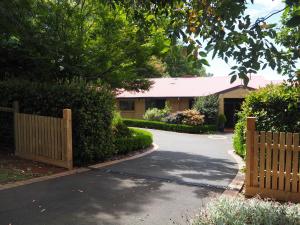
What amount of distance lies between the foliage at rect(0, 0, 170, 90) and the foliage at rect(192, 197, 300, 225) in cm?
811

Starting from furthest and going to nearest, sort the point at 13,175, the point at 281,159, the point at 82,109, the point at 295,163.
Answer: the point at 82,109 < the point at 13,175 < the point at 281,159 < the point at 295,163

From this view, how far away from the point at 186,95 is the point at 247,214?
92.1 ft

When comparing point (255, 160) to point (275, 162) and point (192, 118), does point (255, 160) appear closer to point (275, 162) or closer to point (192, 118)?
point (275, 162)

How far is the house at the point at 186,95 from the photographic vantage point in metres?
30.4

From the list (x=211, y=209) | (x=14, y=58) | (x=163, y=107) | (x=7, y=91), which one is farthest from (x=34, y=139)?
(x=163, y=107)

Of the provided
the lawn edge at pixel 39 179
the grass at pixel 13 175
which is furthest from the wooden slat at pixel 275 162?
the grass at pixel 13 175

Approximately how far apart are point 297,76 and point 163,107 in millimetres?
29901

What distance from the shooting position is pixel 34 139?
33.1 ft

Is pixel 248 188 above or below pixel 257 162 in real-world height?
below

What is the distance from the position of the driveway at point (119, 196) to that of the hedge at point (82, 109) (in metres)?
0.82

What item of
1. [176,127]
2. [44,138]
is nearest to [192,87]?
[176,127]

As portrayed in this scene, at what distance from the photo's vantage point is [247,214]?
12.5 feet

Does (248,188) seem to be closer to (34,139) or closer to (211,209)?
(211,209)

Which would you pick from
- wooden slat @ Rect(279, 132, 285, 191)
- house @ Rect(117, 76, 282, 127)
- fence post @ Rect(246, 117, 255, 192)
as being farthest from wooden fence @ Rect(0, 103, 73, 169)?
house @ Rect(117, 76, 282, 127)
